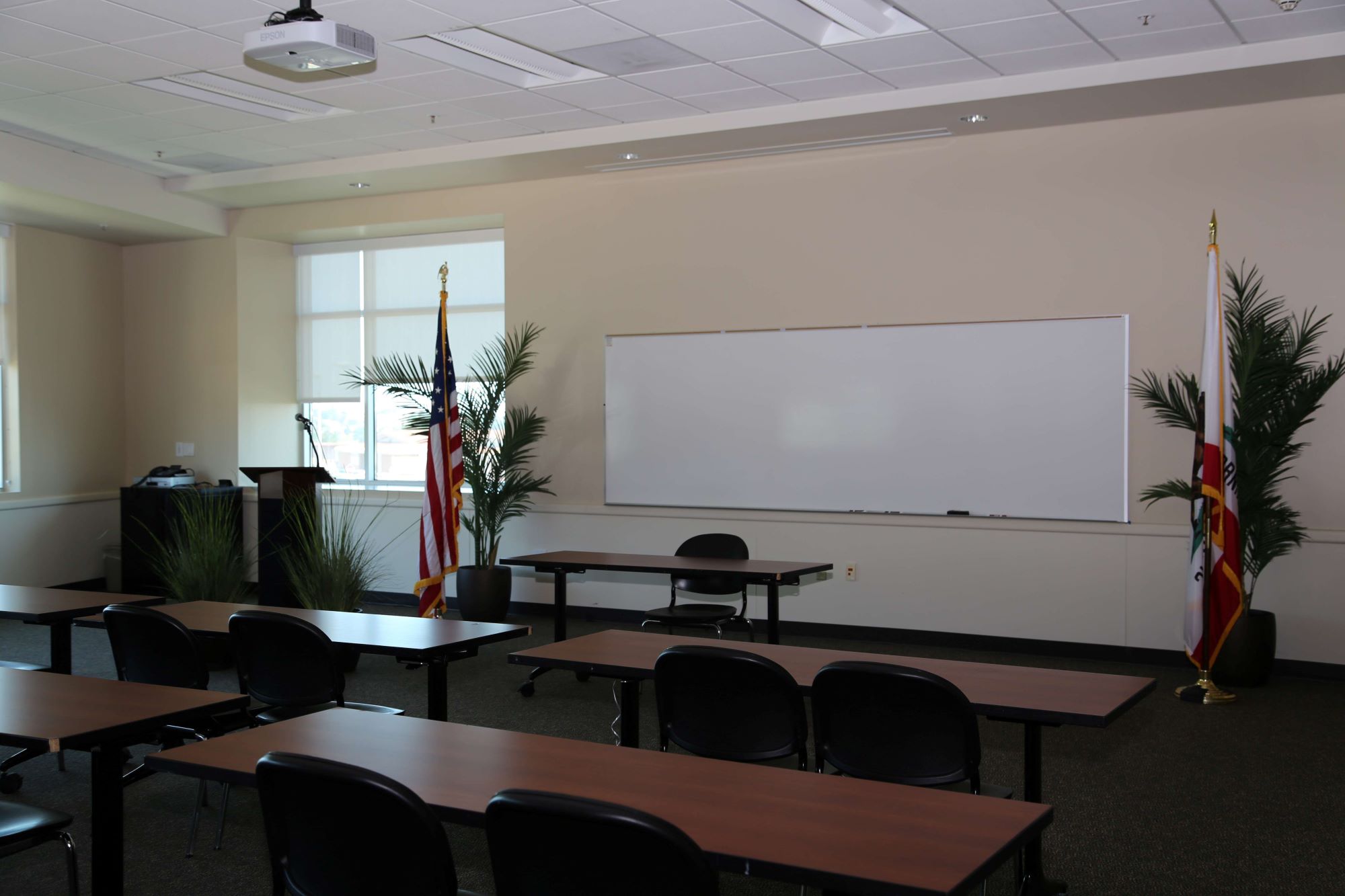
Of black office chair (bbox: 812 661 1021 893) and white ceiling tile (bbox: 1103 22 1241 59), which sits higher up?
white ceiling tile (bbox: 1103 22 1241 59)

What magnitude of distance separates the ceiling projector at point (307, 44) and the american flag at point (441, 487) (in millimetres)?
3032

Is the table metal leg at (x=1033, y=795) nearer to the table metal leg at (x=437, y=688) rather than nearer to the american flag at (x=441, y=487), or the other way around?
the table metal leg at (x=437, y=688)

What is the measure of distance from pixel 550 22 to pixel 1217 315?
3.84 metres

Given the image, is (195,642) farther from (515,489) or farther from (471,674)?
(515,489)

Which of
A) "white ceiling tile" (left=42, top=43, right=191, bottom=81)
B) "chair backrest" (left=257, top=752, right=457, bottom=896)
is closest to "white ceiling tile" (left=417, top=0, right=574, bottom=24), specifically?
"white ceiling tile" (left=42, top=43, right=191, bottom=81)

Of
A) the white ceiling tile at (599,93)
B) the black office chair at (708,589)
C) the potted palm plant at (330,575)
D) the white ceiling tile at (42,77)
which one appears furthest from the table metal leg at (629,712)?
the white ceiling tile at (42,77)

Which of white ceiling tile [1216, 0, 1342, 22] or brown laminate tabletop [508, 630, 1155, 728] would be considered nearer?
brown laminate tabletop [508, 630, 1155, 728]

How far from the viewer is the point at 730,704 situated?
3172mm

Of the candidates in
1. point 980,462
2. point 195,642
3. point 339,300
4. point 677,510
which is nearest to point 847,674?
point 195,642

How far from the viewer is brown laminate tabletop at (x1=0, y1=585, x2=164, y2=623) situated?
15.1 feet

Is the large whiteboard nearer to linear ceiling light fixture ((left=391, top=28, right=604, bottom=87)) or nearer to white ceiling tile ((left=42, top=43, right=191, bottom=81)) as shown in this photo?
linear ceiling light fixture ((left=391, top=28, right=604, bottom=87))

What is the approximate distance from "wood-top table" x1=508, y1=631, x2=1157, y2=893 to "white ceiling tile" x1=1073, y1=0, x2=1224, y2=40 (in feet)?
11.3

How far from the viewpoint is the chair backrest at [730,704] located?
10.1ft

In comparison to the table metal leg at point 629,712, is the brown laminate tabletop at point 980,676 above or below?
above
